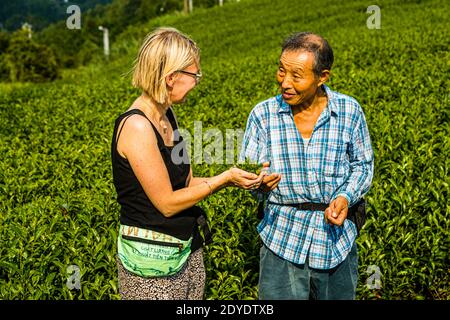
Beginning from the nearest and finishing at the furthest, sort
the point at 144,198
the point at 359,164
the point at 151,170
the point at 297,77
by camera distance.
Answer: the point at 151,170, the point at 144,198, the point at 297,77, the point at 359,164

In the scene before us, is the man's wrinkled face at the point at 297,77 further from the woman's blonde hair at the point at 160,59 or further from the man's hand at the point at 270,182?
the woman's blonde hair at the point at 160,59

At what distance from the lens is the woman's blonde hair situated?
8.57ft

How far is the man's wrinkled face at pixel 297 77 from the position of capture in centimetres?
290

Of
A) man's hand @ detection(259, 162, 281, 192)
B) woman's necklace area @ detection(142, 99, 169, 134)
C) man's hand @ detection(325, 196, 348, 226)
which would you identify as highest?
woman's necklace area @ detection(142, 99, 169, 134)

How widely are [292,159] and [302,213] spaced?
313 millimetres

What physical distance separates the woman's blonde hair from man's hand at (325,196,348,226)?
3.55 ft

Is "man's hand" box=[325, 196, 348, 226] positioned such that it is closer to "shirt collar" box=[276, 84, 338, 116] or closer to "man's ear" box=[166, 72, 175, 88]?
"shirt collar" box=[276, 84, 338, 116]

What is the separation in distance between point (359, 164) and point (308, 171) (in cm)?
34

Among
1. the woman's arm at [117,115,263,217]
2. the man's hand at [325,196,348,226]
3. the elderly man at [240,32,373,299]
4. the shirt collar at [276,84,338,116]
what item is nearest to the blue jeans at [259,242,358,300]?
the elderly man at [240,32,373,299]

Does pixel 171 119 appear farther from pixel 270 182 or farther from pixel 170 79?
pixel 270 182

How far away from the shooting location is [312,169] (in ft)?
9.86

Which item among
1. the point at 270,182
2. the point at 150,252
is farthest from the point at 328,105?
the point at 150,252
